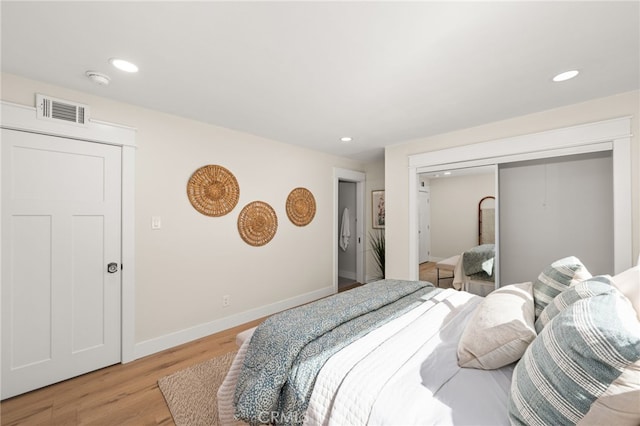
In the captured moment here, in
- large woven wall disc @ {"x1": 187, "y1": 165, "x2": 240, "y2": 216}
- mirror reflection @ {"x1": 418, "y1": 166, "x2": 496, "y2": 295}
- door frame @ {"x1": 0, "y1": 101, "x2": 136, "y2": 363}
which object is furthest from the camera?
mirror reflection @ {"x1": 418, "y1": 166, "x2": 496, "y2": 295}

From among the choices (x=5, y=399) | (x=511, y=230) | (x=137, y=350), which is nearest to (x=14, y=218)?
(x=5, y=399)

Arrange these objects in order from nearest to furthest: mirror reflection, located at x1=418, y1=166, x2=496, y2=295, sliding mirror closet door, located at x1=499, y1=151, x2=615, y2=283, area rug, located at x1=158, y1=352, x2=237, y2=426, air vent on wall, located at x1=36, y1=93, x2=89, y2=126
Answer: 1. area rug, located at x1=158, y1=352, x2=237, y2=426
2. air vent on wall, located at x1=36, y1=93, x2=89, y2=126
3. sliding mirror closet door, located at x1=499, y1=151, x2=615, y2=283
4. mirror reflection, located at x1=418, y1=166, x2=496, y2=295

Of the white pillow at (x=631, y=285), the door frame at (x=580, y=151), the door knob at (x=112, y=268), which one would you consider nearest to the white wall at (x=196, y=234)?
the door knob at (x=112, y=268)

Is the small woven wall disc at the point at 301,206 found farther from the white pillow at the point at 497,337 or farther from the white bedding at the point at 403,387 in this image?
the white pillow at the point at 497,337

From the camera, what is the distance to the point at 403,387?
114 cm

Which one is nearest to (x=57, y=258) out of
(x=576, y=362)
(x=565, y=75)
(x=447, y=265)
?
(x=576, y=362)

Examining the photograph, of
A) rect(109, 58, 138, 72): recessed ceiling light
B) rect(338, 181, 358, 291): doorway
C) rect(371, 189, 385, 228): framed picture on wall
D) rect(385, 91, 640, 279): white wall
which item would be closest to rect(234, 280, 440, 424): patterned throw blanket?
rect(385, 91, 640, 279): white wall

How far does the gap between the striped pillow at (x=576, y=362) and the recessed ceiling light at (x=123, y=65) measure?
2737mm

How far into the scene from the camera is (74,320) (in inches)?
90.3

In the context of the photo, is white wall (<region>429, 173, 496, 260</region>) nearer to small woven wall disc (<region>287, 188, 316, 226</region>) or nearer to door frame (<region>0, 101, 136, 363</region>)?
small woven wall disc (<region>287, 188, 316, 226</region>)

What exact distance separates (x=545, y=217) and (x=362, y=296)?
227 centimetres

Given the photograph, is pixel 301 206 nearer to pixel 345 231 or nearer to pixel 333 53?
pixel 345 231

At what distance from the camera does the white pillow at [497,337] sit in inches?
47.4

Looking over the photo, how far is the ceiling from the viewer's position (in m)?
1.38
